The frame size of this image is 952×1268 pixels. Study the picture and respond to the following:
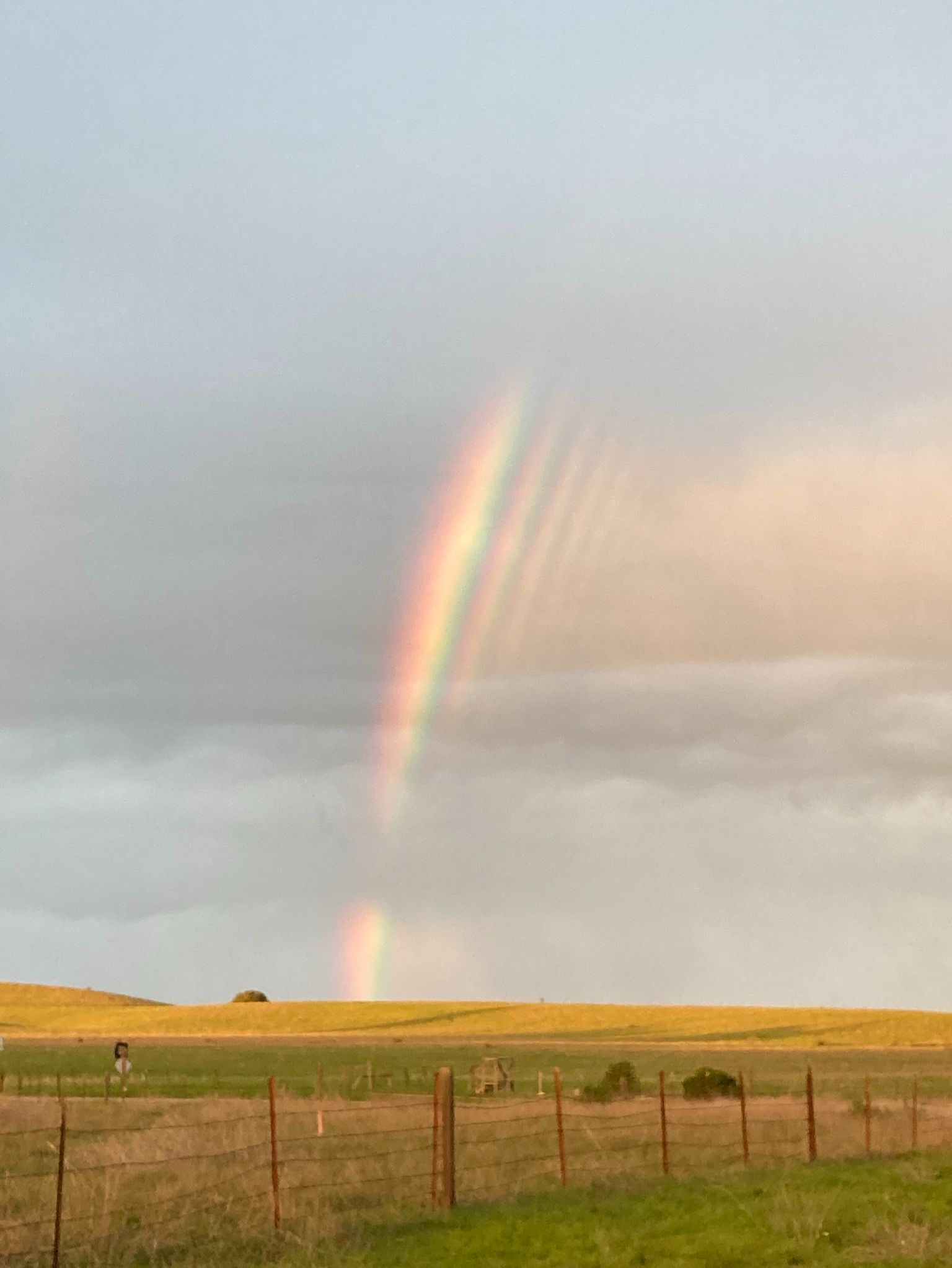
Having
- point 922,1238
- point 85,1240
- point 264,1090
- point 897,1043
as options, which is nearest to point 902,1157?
point 922,1238

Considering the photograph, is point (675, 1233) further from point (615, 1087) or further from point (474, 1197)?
point (615, 1087)

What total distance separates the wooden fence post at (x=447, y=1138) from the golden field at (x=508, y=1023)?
8684 cm

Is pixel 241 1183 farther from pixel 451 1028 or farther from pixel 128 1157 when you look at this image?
pixel 451 1028

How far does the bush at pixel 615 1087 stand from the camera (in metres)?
46.4

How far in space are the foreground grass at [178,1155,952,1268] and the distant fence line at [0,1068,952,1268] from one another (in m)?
0.98

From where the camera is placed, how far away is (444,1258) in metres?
16.5

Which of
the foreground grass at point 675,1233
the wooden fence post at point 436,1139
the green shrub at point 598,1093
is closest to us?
the foreground grass at point 675,1233

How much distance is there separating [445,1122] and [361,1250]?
2748mm

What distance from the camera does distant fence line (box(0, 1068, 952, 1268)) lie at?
18.1 meters

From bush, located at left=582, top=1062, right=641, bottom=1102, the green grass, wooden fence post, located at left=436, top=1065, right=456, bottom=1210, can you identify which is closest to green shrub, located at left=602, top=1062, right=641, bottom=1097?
bush, located at left=582, top=1062, right=641, bottom=1102

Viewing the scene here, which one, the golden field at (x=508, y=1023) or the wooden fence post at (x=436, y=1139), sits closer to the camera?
the wooden fence post at (x=436, y=1139)

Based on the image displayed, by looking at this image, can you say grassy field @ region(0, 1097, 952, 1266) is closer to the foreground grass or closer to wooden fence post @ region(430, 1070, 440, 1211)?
the foreground grass

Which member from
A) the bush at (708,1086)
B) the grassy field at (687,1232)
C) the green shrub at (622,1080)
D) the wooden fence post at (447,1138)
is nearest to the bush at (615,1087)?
the green shrub at (622,1080)

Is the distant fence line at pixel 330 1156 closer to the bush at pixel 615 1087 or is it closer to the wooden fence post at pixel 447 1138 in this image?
the wooden fence post at pixel 447 1138
